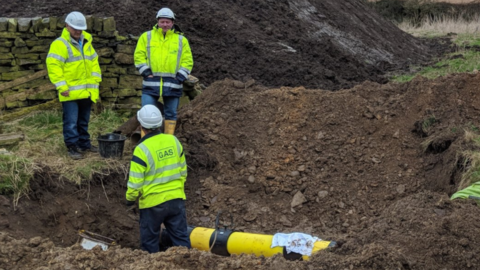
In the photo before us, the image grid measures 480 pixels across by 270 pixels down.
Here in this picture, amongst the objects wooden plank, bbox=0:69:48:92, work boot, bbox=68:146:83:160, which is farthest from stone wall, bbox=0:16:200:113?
work boot, bbox=68:146:83:160

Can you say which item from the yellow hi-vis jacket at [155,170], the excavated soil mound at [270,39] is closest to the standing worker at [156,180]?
the yellow hi-vis jacket at [155,170]

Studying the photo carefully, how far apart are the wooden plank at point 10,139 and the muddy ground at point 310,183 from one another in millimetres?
1107

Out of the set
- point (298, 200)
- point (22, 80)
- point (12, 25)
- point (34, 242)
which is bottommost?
point (34, 242)

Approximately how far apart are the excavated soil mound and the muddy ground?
361 centimetres

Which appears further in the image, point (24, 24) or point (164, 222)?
point (24, 24)

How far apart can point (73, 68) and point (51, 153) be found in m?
1.20

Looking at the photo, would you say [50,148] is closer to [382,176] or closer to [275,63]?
[382,176]

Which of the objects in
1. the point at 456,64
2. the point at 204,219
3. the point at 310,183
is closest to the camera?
the point at 204,219

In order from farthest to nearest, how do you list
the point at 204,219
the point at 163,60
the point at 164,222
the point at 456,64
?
the point at 456,64 < the point at 163,60 < the point at 204,219 < the point at 164,222

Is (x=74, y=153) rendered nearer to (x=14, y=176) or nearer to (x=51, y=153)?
(x=51, y=153)

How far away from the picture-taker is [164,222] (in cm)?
647

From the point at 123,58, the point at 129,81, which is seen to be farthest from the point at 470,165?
the point at 123,58

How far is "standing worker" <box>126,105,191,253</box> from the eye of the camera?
6.06 metres

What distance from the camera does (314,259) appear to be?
5.17m
